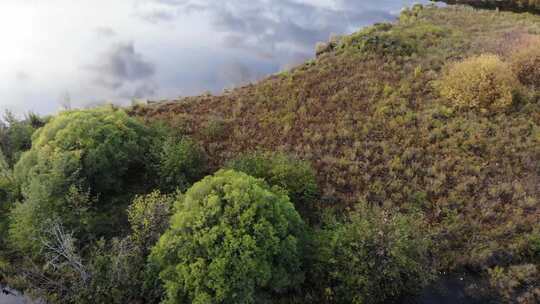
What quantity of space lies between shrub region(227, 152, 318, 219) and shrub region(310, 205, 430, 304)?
10.6ft

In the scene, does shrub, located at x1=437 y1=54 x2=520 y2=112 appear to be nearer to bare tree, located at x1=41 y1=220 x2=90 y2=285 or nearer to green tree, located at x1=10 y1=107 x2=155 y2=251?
green tree, located at x1=10 y1=107 x2=155 y2=251

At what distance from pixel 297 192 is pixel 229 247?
6413mm

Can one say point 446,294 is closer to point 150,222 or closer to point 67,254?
point 150,222

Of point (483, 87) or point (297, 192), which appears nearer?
point (297, 192)

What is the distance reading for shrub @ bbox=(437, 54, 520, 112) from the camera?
2525 centimetres

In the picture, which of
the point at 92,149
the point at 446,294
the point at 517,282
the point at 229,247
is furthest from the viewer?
the point at 92,149

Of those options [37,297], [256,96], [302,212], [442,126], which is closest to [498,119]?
[442,126]

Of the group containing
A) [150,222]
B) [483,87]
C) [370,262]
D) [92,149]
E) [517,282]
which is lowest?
[517,282]

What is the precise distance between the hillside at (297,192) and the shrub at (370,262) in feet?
0.27

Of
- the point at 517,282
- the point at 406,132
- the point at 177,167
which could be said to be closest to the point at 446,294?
the point at 517,282

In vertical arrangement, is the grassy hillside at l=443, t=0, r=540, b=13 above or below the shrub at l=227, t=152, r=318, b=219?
above

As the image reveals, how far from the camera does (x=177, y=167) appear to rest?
20.0 meters

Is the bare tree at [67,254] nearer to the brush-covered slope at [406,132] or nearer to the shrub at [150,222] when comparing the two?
the shrub at [150,222]

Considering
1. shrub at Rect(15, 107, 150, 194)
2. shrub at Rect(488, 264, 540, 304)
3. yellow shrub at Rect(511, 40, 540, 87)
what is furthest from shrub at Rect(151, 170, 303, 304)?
yellow shrub at Rect(511, 40, 540, 87)
